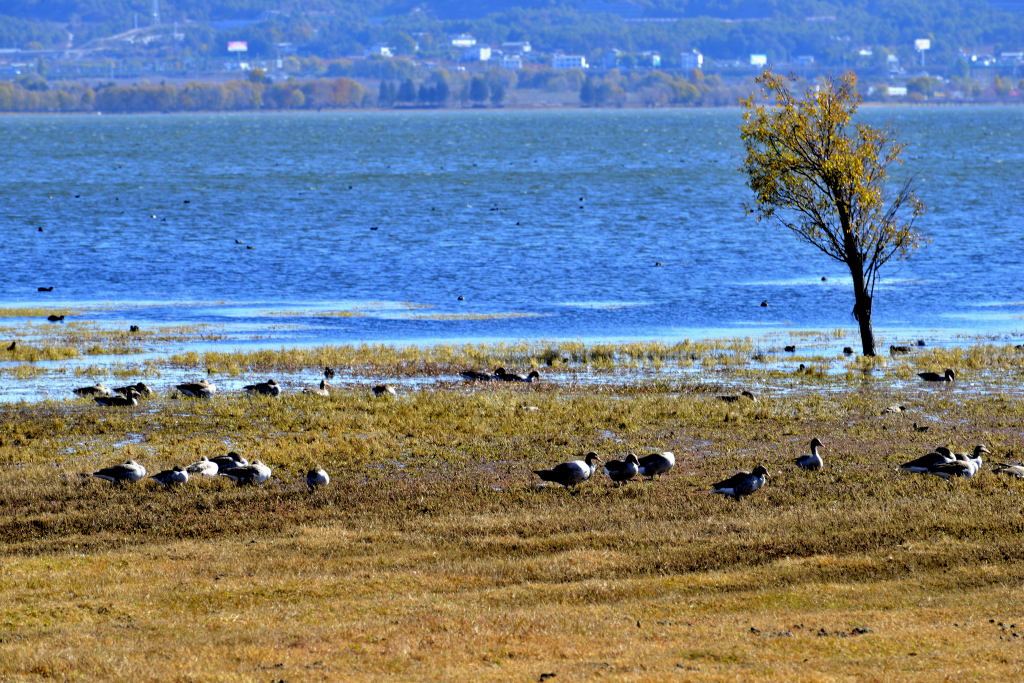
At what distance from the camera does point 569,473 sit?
66.2 feet

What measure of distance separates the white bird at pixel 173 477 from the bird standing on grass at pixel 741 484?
7526 mm

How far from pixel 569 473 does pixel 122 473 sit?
639cm

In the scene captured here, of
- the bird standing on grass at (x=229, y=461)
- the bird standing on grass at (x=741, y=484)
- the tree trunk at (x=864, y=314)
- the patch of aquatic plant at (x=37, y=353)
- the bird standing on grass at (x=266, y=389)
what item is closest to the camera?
the bird standing on grass at (x=741, y=484)

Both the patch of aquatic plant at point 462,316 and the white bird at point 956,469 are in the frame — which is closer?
the white bird at point 956,469

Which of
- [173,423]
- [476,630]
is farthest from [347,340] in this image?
[476,630]

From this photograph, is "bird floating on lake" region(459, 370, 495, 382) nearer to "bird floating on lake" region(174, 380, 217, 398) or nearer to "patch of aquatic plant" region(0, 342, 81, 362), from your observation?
"bird floating on lake" region(174, 380, 217, 398)

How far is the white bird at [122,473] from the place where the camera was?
66.3 ft

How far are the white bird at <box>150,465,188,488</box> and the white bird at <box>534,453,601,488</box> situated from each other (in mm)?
5053

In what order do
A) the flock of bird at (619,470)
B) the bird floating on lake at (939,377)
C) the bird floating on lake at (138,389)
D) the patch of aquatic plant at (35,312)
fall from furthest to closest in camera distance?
the patch of aquatic plant at (35,312), the bird floating on lake at (939,377), the bird floating on lake at (138,389), the flock of bird at (619,470)

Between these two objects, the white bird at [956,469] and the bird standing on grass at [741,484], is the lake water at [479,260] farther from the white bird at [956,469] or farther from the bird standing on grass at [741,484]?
the bird standing on grass at [741,484]

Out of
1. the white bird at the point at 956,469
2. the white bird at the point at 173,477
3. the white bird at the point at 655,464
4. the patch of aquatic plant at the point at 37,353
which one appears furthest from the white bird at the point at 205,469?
the patch of aquatic plant at the point at 37,353

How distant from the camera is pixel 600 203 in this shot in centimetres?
10562

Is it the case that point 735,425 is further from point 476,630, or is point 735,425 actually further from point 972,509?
point 476,630

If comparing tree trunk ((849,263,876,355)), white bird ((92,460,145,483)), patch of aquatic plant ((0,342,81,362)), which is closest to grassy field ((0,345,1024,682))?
white bird ((92,460,145,483))
